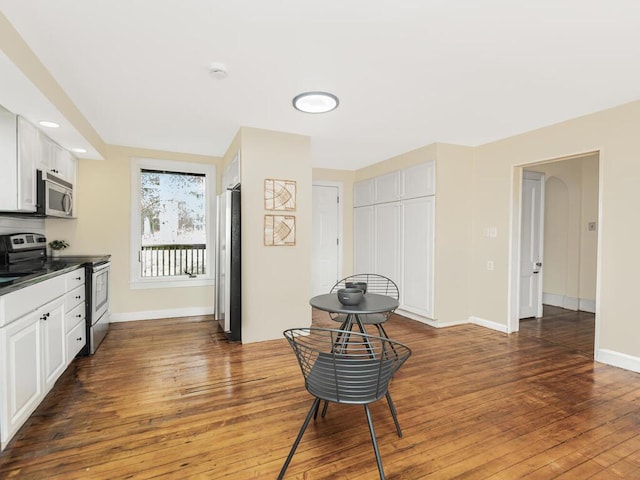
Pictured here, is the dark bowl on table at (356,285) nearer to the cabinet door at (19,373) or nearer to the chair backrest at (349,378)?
the chair backrest at (349,378)

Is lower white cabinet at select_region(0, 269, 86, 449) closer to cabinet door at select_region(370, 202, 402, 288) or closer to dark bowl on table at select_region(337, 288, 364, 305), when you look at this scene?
dark bowl on table at select_region(337, 288, 364, 305)

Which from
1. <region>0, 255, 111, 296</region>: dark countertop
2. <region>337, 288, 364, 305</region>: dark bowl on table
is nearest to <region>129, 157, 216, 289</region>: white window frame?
<region>0, 255, 111, 296</region>: dark countertop

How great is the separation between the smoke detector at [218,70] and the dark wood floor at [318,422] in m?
2.46

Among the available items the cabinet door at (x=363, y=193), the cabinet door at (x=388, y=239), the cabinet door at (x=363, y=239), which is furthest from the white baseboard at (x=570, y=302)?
the cabinet door at (x=363, y=193)

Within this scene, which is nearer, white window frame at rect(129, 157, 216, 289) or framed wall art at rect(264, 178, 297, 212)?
framed wall art at rect(264, 178, 297, 212)

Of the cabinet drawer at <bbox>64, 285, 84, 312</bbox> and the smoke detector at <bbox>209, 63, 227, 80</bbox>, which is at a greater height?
the smoke detector at <bbox>209, 63, 227, 80</bbox>

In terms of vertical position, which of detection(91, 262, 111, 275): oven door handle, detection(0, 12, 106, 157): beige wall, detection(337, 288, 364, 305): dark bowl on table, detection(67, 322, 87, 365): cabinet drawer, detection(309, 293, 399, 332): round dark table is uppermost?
detection(0, 12, 106, 157): beige wall

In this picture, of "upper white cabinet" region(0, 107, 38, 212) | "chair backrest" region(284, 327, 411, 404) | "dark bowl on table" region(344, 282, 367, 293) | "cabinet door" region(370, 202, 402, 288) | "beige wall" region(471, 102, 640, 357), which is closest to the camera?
"chair backrest" region(284, 327, 411, 404)

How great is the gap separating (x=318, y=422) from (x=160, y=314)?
3.54 meters

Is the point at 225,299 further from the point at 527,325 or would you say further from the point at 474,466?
the point at 527,325

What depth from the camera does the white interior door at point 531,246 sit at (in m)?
4.75

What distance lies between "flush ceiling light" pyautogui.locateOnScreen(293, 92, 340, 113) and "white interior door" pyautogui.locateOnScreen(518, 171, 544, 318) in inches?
130

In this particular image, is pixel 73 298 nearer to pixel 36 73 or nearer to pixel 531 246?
pixel 36 73

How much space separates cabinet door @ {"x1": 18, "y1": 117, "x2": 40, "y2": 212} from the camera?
2762 mm
